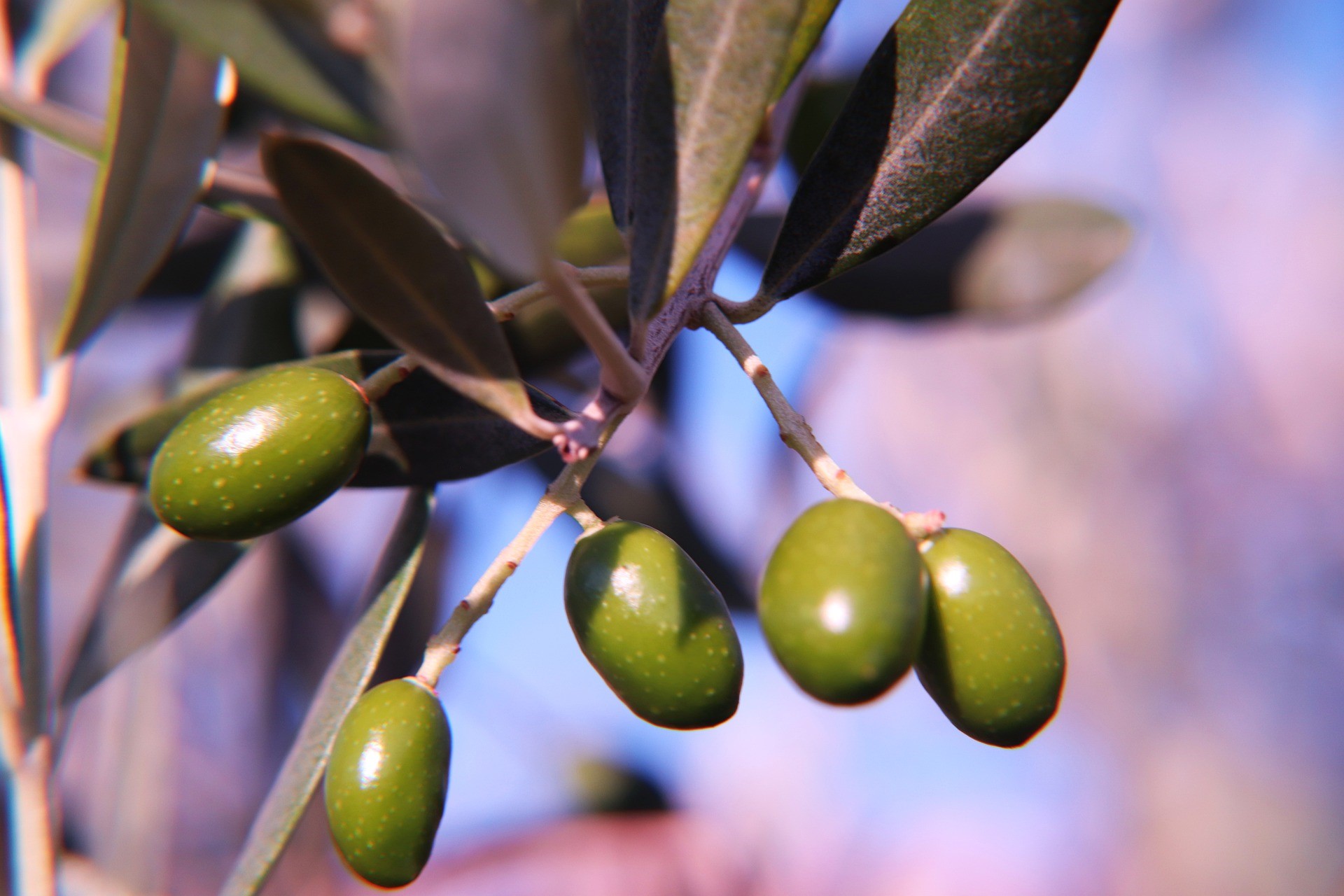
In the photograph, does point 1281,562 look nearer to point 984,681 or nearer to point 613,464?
point 613,464

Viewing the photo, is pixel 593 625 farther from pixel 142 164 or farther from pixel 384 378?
pixel 142 164

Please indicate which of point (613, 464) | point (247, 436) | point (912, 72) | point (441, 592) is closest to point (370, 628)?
point (247, 436)

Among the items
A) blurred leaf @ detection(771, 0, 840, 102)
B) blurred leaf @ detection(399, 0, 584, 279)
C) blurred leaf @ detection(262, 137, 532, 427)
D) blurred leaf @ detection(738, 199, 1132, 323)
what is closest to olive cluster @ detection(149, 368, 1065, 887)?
blurred leaf @ detection(262, 137, 532, 427)

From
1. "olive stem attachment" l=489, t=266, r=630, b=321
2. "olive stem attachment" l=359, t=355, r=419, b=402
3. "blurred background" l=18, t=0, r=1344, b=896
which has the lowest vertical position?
"blurred background" l=18, t=0, r=1344, b=896

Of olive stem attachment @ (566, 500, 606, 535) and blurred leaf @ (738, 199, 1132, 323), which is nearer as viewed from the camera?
olive stem attachment @ (566, 500, 606, 535)

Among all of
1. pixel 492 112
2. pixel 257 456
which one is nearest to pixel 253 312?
pixel 257 456

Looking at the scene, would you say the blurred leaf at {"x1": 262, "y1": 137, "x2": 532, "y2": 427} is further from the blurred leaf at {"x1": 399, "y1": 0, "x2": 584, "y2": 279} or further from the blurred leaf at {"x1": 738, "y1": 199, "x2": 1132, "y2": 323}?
the blurred leaf at {"x1": 738, "y1": 199, "x2": 1132, "y2": 323}
